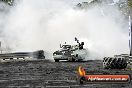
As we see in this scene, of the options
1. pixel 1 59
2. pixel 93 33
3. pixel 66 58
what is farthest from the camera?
pixel 93 33

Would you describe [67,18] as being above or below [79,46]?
above

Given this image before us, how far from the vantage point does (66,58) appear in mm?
44062

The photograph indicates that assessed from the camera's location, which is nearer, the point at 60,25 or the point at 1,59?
the point at 1,59

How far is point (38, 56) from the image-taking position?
5325 cm

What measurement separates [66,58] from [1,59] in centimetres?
1027

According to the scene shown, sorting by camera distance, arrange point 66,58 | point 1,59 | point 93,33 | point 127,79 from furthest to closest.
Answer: point 93,33, point 1,59, point 66,58, point 127,79

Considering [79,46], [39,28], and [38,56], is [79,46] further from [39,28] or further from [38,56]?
[39,28]

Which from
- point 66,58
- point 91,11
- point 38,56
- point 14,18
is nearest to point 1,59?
point 38,56

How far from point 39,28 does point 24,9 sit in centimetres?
488

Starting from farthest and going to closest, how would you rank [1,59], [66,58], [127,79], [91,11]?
[91,11] < [1,59] < [66,58] < [127,79]

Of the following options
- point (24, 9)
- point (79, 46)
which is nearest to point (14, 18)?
point (24, 9)

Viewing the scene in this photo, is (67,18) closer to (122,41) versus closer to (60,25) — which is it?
(60,25)

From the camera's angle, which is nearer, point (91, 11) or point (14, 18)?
point (14, 18)

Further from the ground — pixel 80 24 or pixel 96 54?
pixel 80 24
